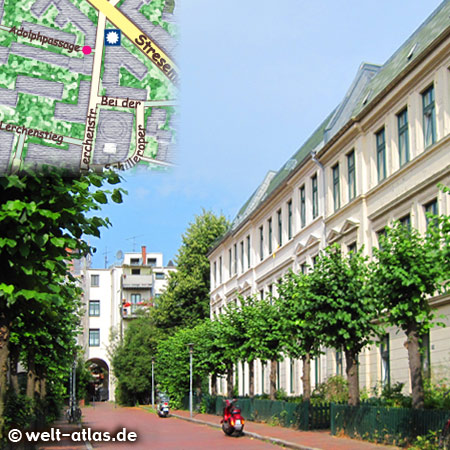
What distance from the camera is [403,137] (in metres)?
27.8

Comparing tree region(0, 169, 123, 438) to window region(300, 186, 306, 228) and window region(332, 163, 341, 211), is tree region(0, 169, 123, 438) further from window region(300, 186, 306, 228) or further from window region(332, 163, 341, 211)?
window region(300, 186, 306, 228)

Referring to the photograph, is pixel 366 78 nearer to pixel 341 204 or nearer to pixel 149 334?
pixel 341 204

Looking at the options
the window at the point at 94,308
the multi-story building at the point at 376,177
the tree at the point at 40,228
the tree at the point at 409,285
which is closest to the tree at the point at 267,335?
the multi-story building at the point at 376,177

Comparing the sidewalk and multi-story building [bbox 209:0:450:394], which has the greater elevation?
multi-story building [bbox 209:0:450:394]

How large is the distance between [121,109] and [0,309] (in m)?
7.45

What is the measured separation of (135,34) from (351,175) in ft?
99.2

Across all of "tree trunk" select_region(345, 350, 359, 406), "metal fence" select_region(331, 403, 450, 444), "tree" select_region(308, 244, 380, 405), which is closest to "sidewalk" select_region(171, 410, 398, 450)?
"metal fence" select_region(331, 403, 450, 444)

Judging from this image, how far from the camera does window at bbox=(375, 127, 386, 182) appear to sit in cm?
2958

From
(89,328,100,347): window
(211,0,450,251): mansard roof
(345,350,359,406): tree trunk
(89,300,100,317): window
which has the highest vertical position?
(211,0,450,251): mansard roof

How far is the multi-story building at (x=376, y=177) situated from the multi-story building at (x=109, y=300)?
52.9 meters

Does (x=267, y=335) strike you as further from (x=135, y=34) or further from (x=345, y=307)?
(x=135, y=34)

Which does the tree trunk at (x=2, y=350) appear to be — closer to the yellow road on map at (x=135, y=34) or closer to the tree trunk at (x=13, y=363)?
the yellow road on map at (x=135, y=34)

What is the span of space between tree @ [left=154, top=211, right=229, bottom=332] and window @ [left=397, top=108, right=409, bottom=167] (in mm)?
45509

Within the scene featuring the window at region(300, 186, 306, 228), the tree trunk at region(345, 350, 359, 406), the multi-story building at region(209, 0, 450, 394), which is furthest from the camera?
the window at region(300, 186, 306, 228)
